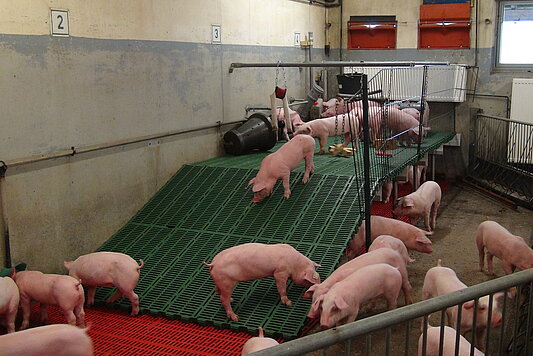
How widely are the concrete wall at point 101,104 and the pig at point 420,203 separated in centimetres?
225

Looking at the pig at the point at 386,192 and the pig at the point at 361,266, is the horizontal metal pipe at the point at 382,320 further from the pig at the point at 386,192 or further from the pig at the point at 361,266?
the pig at the point at 386,192

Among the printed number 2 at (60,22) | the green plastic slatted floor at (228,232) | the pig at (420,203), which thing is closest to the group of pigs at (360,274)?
the green plastic slatted floor at (228,232)

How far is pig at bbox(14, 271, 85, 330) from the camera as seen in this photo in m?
3.99

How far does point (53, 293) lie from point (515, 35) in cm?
798

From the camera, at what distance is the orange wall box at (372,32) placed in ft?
32.1

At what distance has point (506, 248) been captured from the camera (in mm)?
4965

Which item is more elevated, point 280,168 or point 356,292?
point 280,168

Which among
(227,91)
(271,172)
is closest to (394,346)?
(271,172)

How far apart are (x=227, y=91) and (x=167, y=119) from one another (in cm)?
120

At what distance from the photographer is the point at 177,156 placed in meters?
6.49

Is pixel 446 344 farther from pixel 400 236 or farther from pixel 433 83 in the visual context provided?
pixel 433 83

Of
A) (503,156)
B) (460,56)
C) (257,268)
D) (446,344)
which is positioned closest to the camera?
(446,344)

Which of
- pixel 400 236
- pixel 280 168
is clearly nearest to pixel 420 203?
pixel 400 236

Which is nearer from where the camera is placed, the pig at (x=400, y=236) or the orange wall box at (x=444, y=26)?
the pig at (x=400, y=236)
